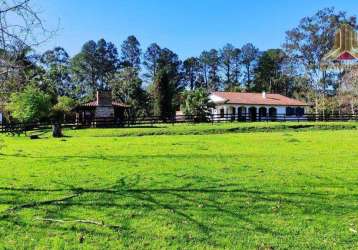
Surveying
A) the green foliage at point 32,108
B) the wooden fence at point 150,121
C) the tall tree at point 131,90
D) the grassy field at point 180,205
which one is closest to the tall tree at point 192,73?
the tall tree at point 131,90

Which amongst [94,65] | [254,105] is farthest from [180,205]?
[94,65]

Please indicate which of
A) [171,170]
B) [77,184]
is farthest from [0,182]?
[171,170]

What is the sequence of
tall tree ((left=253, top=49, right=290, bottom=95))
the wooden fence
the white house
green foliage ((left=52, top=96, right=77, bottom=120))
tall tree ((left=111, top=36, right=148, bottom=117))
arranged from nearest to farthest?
the wooden fence < green foliage ((left=52, top=96, right=77, bottom=120)) < the white house < tall tree ((left=111, top=36, right=148, bottom=117)) < tall tree ((left=253, top=49, right=290, bottom=95))

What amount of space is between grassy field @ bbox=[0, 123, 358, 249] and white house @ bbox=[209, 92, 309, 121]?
42.4 metres

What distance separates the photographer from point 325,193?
7477 millimetres

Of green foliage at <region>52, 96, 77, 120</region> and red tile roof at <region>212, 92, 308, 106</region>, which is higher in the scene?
red tile roof at <region>212, 92, 308, 106</region>

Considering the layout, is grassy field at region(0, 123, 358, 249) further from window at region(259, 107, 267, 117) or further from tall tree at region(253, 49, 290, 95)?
tall tree at region(253, 49, 290, 95)

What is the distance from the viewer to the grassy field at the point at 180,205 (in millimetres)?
4945

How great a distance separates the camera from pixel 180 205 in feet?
21.6

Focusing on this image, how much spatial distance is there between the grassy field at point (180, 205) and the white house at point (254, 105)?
139 ft

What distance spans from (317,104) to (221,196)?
53.5m

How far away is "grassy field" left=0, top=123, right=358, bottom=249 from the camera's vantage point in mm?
4945

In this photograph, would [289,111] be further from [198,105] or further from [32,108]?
[32,108]

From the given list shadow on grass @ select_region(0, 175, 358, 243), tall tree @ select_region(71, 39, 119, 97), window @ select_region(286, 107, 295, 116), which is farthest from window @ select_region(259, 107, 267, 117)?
shadow on grass @ select_region(0, 175, 358, 243)
